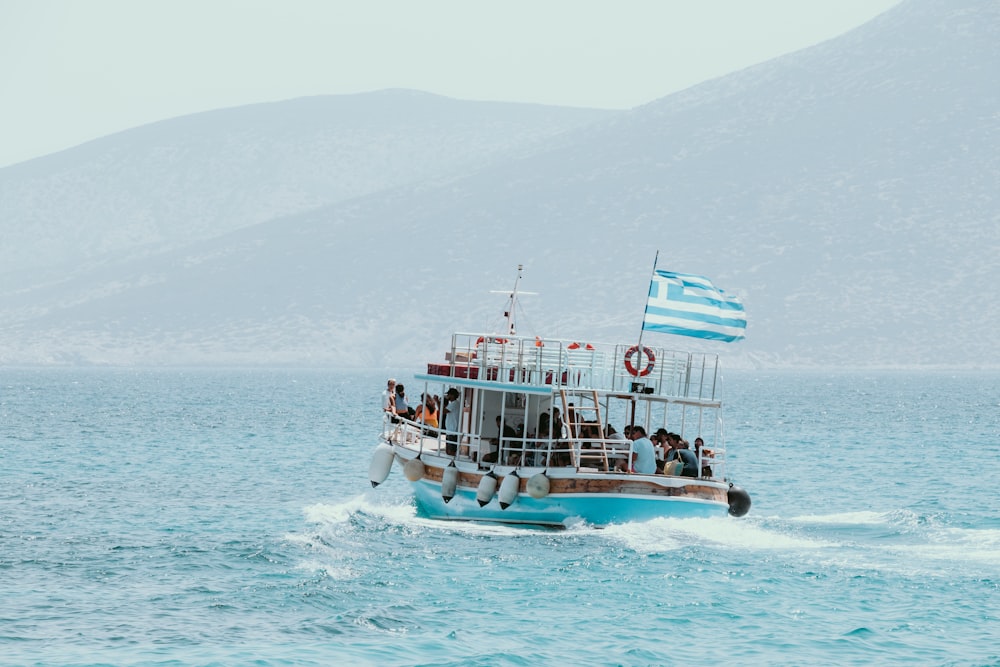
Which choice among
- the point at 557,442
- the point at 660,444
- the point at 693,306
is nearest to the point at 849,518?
the point at 660,444

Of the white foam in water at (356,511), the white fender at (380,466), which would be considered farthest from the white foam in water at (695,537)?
the white fender at (380,466)

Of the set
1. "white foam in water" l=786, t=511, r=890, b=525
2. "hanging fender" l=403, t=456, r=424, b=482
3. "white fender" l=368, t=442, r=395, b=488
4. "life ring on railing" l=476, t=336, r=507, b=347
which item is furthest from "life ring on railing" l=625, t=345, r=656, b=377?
"white fender" l=368, t=442, r=395, b=488

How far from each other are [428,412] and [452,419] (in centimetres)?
243

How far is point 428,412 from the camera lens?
37594 mm

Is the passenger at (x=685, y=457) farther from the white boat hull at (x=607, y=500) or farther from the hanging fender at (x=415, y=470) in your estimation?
the hanging fender at (x=415, y=470)

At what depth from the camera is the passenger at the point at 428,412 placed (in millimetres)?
36844

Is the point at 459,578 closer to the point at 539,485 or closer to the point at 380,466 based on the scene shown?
the point at 539,485

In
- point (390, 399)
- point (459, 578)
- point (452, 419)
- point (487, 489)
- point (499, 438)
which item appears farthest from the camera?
point (390, 399)

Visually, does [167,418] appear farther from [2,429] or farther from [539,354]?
[539,354]

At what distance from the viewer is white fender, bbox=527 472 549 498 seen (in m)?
31.5

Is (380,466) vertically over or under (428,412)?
under

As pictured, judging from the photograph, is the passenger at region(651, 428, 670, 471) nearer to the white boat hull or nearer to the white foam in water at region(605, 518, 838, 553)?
the white boat hull

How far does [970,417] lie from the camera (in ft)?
318

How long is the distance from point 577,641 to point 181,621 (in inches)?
235
